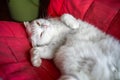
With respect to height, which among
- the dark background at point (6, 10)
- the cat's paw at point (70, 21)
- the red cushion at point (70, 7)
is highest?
the red cushion at point (70, 7)

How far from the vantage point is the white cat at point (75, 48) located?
37.5 inches

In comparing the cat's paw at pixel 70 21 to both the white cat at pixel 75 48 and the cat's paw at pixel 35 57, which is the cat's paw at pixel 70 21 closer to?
the white cat at pixel 75 48

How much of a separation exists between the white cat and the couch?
6cm

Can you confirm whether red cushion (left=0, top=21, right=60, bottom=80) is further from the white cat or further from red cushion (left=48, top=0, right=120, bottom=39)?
red cushion (left=48, top=0, right=120, bottom=39)

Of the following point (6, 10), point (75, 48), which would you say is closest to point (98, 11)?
point (75, 48)

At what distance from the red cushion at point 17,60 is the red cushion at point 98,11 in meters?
0.38

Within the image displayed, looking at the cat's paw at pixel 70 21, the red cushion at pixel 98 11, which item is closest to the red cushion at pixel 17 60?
the cat's paw at pixel 70 21

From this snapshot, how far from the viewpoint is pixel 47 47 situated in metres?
1.26

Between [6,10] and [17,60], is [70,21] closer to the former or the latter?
[17,60]

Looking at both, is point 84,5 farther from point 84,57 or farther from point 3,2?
point 3,2

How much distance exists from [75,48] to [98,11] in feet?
1.13

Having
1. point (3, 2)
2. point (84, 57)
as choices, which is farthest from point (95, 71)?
point (3, 2)

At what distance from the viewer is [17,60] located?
118cm

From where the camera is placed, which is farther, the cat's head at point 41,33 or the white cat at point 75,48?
the cat's head at point 41,33
